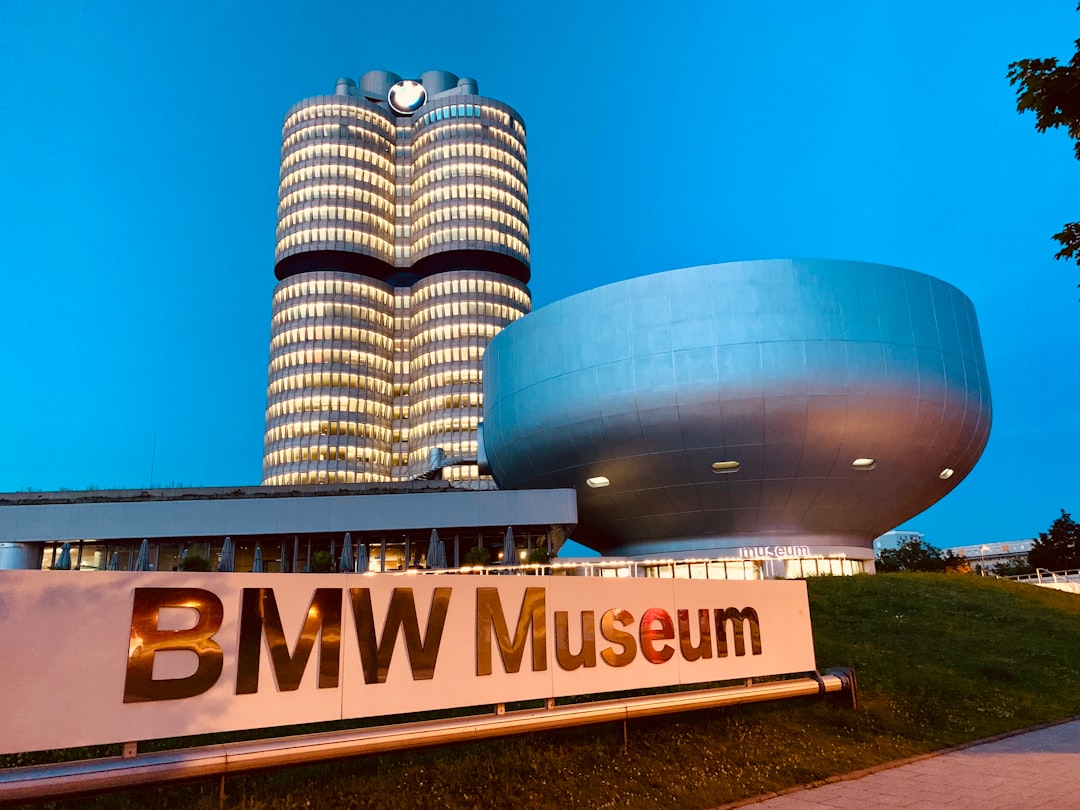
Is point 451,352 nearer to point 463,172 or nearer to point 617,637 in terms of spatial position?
point 463,172

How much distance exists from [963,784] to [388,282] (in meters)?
140

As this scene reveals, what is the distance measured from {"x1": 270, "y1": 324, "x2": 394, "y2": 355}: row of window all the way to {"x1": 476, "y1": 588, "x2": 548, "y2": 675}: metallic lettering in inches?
4951

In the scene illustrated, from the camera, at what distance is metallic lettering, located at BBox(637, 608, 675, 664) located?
11.9 m

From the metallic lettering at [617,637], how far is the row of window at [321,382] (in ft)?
403

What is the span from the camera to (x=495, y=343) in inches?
2202

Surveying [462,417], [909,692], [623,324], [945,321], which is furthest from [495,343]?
[462,417]

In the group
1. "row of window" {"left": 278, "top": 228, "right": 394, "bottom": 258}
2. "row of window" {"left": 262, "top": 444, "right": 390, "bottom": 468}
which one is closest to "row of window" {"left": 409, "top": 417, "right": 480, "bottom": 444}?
"row of window" {"left": 262, "top": 444, "right": 390, "bottom": 468}

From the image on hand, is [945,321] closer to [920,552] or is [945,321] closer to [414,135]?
[920,552]

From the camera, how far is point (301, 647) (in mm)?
8688

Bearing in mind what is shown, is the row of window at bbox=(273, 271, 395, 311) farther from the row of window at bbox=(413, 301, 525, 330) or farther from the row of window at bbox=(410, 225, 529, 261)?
the row of window at bbox=(410, 225, 529, 261)

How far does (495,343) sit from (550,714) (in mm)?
46793

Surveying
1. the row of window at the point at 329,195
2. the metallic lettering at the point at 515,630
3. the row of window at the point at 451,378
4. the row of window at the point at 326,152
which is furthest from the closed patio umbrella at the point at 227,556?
the row of window at the point at 326,152

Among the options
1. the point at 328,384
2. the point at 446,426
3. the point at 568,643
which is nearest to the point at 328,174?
the point at 328,384

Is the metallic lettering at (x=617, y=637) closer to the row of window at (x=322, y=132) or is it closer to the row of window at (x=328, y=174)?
the row of window at (x=328, y=174)
